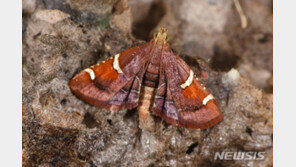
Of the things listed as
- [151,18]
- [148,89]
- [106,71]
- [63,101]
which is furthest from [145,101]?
[151,18]

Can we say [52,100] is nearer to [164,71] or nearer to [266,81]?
[164,71]

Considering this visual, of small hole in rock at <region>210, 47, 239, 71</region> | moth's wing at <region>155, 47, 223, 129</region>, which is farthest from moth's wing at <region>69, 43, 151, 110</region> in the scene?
small hole in rock at <region>210, 47, 239, 71</region>

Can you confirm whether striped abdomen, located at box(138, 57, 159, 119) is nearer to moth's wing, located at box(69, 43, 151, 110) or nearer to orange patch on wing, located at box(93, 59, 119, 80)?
moth's wing, located at box(69, 43, 151, 110)

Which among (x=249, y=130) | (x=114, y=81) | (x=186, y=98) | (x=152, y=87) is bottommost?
(x=249, y=130)

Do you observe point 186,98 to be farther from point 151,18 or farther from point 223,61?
point 151,18

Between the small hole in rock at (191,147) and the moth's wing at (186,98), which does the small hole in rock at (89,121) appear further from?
the small hole in rock at (191,147)

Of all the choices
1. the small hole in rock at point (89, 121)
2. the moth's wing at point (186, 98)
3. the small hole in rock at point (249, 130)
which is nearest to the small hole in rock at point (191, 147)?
the moth's wing at point (186, 98)

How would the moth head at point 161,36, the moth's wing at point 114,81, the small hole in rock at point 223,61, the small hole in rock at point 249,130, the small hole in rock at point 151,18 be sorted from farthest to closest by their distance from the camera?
the small hole in rock at point 151,18
the small hole in rock at point 223,61
the small hole in rock at point 249,130
the moth head at point 161,36
the moth's wing at point 114,81
